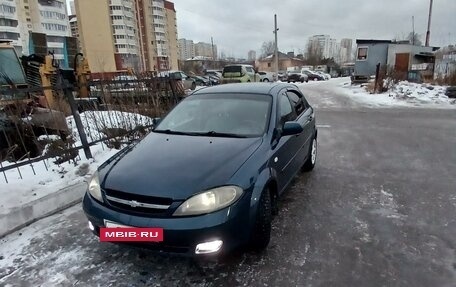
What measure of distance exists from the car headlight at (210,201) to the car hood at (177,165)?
5 centimetres

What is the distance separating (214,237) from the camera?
252 cm

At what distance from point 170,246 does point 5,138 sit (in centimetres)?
469

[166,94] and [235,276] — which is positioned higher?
[166,94]

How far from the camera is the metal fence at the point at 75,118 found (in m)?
5.13

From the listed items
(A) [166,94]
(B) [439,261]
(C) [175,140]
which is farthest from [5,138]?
(B) [439,261]

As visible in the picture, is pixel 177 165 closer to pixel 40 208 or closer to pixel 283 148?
pixel 283 148

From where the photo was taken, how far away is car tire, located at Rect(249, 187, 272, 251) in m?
2.83

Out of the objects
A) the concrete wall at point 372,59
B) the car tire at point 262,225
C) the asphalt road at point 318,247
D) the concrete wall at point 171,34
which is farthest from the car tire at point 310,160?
the concrete wall at point 171,34

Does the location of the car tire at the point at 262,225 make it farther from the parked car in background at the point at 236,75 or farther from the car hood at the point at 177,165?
the parked car in background at the point at 236,75

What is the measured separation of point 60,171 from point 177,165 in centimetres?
279

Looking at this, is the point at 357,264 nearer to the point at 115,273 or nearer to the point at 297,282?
the point at 297,282

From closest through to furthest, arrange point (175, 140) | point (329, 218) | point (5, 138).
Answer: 1. point (175, 140)
2. point (329, 218)
3. point (5, 138)

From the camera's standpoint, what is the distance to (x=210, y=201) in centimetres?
254

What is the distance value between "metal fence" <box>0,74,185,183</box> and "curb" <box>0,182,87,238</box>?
0.78 meters
